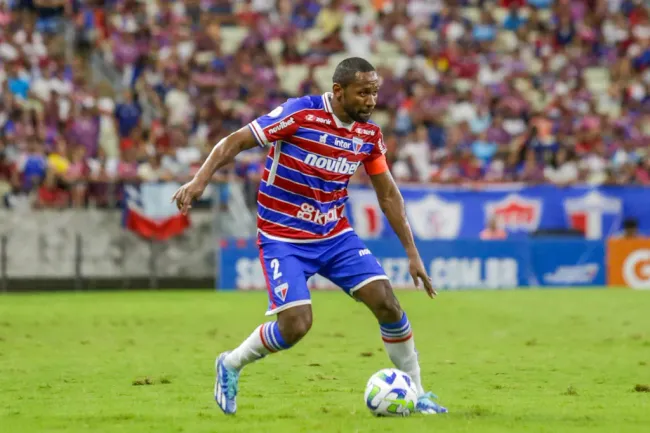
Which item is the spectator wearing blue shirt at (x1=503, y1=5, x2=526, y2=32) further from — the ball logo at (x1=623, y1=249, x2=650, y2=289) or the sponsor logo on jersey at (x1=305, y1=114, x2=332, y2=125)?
the sponsor logo on jersey at (x1=305, y1=114, x2=332, y2=125)

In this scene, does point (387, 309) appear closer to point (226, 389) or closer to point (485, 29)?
point (226, 389)

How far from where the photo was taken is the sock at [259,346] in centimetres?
824

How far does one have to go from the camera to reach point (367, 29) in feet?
96.9

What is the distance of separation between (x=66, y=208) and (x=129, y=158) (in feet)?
5.81

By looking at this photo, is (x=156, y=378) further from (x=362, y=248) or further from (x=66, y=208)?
(x=66, y=208)

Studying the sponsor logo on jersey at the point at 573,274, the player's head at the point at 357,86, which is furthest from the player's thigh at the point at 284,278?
the sponsor logo on jersey at the point at 573,274

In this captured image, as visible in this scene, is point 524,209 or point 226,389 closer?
point 226,389

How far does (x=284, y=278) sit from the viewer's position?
832cm

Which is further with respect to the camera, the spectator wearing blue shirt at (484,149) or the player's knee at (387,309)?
the spectator wearing blue shirt at (484,149)

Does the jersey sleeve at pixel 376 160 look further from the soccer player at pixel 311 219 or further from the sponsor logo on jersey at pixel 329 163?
the sponsor logo on jersey at pixel 329 163

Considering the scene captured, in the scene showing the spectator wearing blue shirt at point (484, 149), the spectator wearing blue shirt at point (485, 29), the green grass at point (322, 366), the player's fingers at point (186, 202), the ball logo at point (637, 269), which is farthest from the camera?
the spectator wearing blue shirt at point (485, 29)

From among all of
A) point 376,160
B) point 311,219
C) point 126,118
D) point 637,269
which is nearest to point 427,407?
point 311,219

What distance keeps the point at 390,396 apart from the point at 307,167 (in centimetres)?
170

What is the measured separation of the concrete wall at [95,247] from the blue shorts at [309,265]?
48.3 ft
